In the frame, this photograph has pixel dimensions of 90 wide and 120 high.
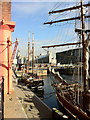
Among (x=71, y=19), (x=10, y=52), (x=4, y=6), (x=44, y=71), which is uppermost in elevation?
(x=71, y=19)

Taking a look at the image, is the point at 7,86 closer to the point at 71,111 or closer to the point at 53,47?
the point at 71,111

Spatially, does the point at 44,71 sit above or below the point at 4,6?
below

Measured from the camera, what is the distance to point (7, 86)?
10.9 meters

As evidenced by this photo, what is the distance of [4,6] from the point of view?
1057 cm

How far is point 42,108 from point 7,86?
3745 millimetres

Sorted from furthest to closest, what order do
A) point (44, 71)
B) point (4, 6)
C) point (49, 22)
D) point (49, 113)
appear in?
point (44, 71) → point (49, 22) → point (49, 113) → point (4, 6)

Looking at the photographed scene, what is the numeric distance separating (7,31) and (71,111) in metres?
8.09

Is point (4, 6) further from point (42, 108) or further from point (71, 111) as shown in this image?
point (71, 111)

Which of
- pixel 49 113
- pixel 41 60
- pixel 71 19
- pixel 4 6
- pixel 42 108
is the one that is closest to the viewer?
pixel 4 6

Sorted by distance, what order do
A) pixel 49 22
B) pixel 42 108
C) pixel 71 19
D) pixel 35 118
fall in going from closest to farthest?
pixel 35 118 → pixel 42 108 → pixel 71 19 → pixel 49 22

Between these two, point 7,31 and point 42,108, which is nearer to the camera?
point 7,31

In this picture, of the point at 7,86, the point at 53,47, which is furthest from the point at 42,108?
the point at 53,47

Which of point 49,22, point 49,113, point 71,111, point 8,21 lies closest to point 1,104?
point 49,113

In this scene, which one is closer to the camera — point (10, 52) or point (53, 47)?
point (10, 52)
